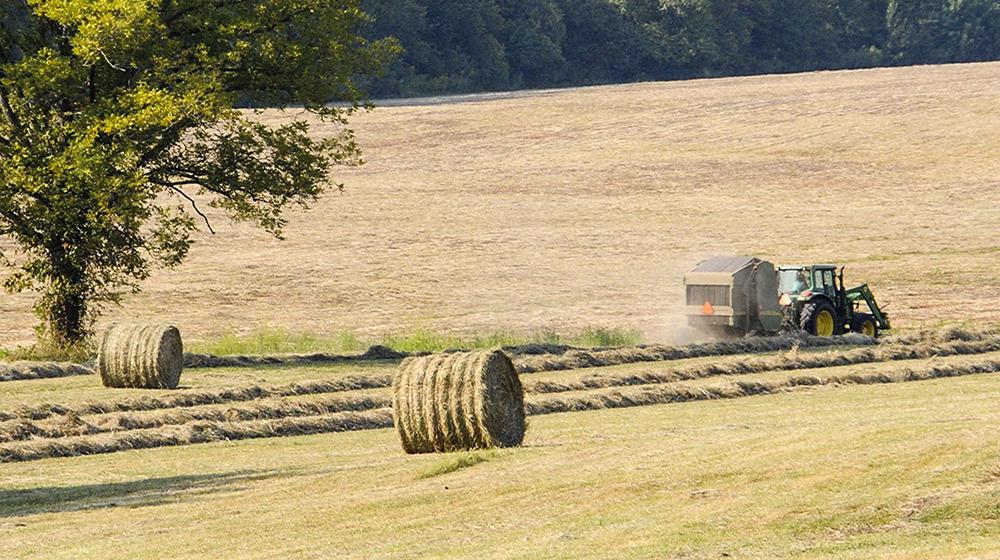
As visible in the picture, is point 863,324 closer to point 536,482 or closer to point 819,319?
point 819,319

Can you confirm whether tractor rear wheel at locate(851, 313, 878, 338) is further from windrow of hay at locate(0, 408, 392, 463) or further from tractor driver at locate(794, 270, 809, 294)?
windrow of hay at locate(0, 408, 392, 463)

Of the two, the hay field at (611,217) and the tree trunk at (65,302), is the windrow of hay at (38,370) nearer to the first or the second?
the tree trunk at (65,302)

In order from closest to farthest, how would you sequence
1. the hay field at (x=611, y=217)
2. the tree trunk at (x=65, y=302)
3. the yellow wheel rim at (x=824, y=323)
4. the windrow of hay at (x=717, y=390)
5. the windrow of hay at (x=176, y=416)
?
the windrow of hay at (x=176, y=416) → the windrow of hay at (x=717, y=390) → the tree trunk at (x=65, y=302) → the yellow wheel rim at (x=824, y=323) → the hay field at (x=611, y=217)

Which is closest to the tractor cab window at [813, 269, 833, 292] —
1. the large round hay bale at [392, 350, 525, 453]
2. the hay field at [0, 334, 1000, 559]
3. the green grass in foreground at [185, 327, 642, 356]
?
the green grass in foreground at [185, 327, 642, 356]

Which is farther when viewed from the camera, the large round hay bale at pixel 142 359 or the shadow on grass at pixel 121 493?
the large round hay bale at pixel 142 359

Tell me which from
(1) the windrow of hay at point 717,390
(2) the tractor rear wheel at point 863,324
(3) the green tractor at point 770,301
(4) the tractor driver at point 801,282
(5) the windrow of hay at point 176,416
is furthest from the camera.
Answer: (4) the tractor driver at point 801,282

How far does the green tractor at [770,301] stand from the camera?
38.3 meters

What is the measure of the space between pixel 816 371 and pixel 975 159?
38.3 metres

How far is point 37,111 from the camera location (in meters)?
36.3

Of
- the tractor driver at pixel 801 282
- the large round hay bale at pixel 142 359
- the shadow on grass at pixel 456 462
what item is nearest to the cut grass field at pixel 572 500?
the shadow on grass at pixel 456 462

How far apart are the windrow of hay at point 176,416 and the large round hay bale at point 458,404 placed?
6.07 meters

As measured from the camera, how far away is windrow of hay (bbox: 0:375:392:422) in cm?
2684

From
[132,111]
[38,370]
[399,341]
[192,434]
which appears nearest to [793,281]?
[399,341]

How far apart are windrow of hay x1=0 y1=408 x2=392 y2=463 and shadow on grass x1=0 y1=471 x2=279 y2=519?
3.30 m
